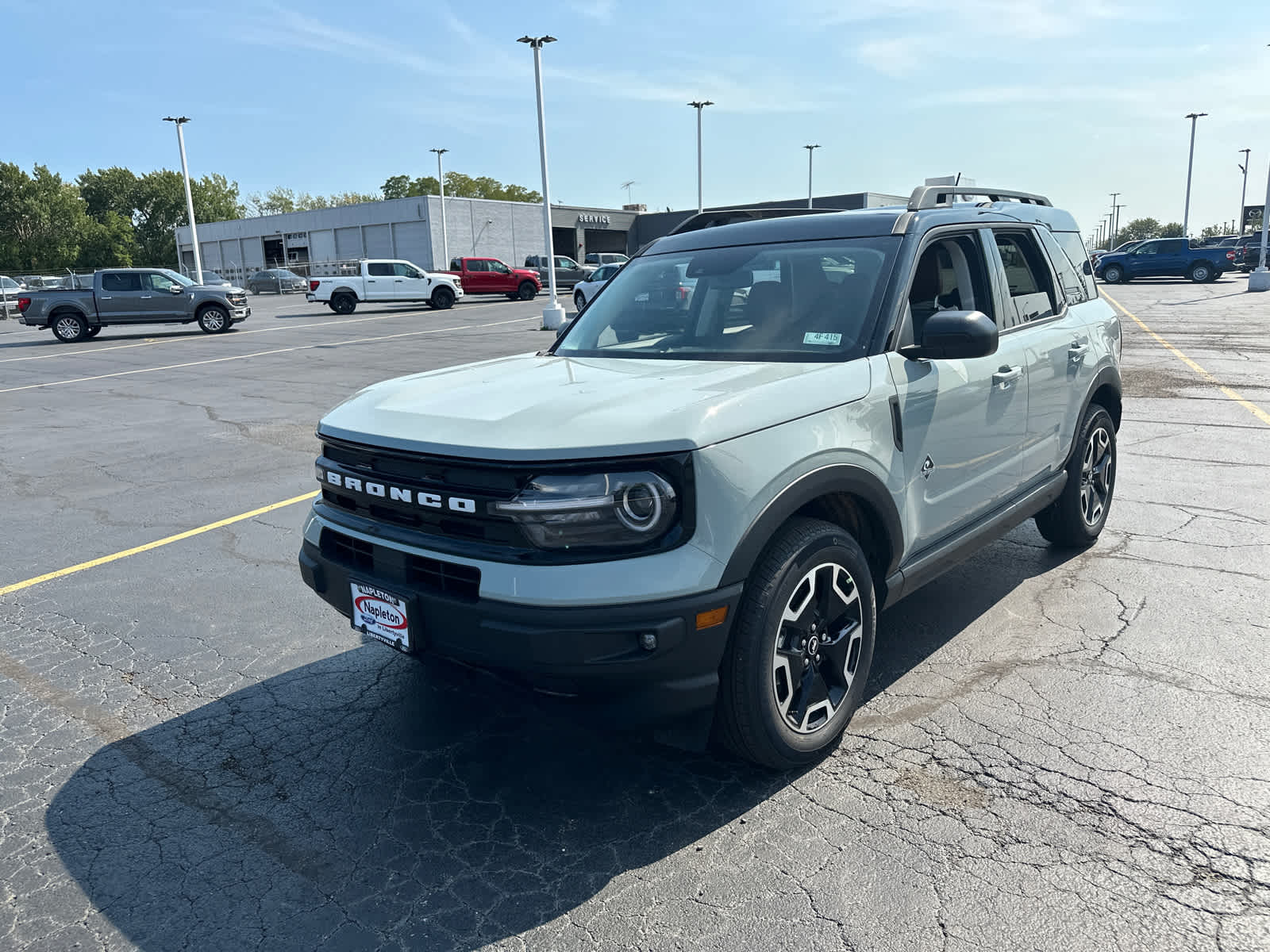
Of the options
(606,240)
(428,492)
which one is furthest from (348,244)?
(428,492)

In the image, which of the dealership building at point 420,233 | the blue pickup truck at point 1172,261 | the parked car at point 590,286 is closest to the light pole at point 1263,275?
the blue pickup truck at point 1172,261

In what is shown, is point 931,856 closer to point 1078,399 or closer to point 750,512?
point 750,512

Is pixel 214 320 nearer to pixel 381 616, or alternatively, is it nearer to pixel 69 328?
pixel 69 328

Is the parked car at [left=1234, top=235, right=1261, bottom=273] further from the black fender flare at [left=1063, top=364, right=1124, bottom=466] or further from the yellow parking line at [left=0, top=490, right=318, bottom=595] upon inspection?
the yellow parking line at [left=0, top=490, right=318, bottom=595]

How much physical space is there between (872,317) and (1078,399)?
6.83 feet

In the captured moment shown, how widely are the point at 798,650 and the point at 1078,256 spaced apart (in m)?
3.70

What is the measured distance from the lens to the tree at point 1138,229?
559 feet

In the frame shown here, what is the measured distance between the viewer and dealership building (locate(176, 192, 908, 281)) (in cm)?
5819

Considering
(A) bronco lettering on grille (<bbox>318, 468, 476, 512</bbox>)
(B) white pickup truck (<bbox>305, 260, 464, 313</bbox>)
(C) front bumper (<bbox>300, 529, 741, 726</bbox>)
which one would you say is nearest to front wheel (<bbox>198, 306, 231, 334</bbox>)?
(B) white pickup truck (<bbox>305, 260, 464, 313</bbox>)

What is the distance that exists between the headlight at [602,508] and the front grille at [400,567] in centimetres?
29

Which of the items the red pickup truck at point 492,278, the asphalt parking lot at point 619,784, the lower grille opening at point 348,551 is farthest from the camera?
the red pickup truck at point 492,278

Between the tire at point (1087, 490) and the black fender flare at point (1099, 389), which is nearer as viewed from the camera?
the black fender flare at point (1099, 389)

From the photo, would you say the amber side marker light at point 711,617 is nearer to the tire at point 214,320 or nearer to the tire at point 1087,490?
the tire at point 1087,490

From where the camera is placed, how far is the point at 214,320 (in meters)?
27.0
